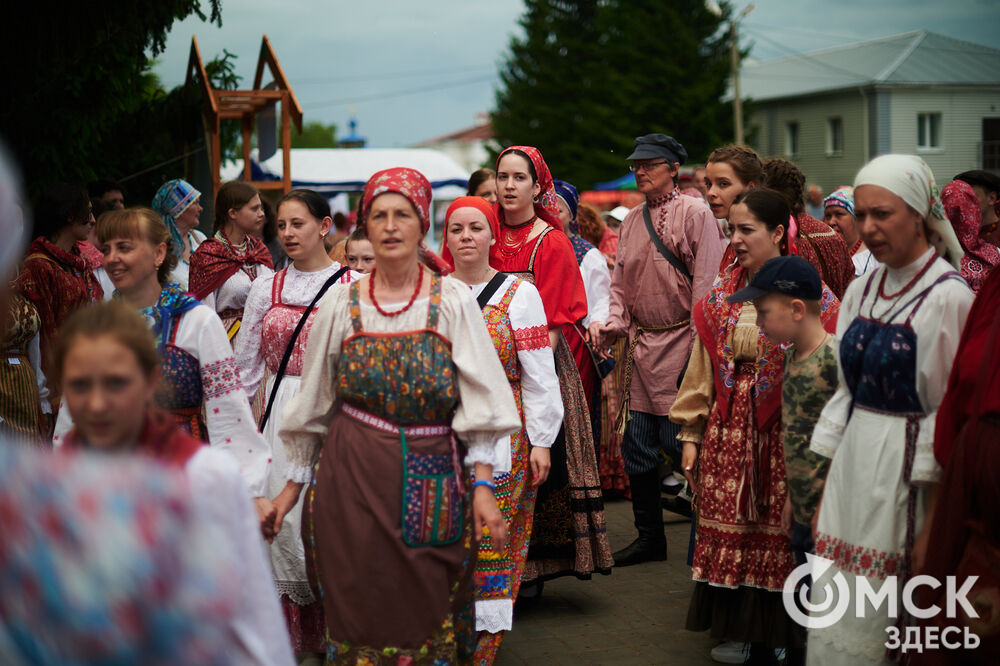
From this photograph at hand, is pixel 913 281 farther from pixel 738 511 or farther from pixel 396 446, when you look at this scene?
pixel 396 446

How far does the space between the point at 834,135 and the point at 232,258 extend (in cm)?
5053

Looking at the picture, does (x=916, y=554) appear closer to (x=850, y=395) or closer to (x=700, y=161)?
(x=850, y=395)

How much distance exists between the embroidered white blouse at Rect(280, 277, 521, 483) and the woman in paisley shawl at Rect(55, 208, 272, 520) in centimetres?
16

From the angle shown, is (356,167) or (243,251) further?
(356,167)

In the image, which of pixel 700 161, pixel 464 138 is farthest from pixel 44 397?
pixel 464 138

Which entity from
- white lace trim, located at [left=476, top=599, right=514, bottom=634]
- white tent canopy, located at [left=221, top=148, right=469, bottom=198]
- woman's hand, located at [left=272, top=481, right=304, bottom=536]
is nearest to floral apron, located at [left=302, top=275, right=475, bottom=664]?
woman's hand, located at [left=272, top=481, right=304, bottom=536]

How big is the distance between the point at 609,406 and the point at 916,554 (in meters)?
5.67

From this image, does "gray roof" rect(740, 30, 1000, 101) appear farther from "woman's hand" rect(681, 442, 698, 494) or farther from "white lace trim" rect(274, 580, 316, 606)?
"white lace trim" rect(274, 580, 316, 606)

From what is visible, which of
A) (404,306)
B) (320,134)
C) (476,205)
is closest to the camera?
(404,306)

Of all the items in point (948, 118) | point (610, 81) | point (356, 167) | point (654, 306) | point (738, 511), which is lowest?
point (738, 511)

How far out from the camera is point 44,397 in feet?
20.0

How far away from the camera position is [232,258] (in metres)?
6.75

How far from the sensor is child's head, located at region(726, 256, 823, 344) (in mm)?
4188

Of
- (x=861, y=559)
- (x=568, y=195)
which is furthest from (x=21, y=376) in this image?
(x=861, y=559)
